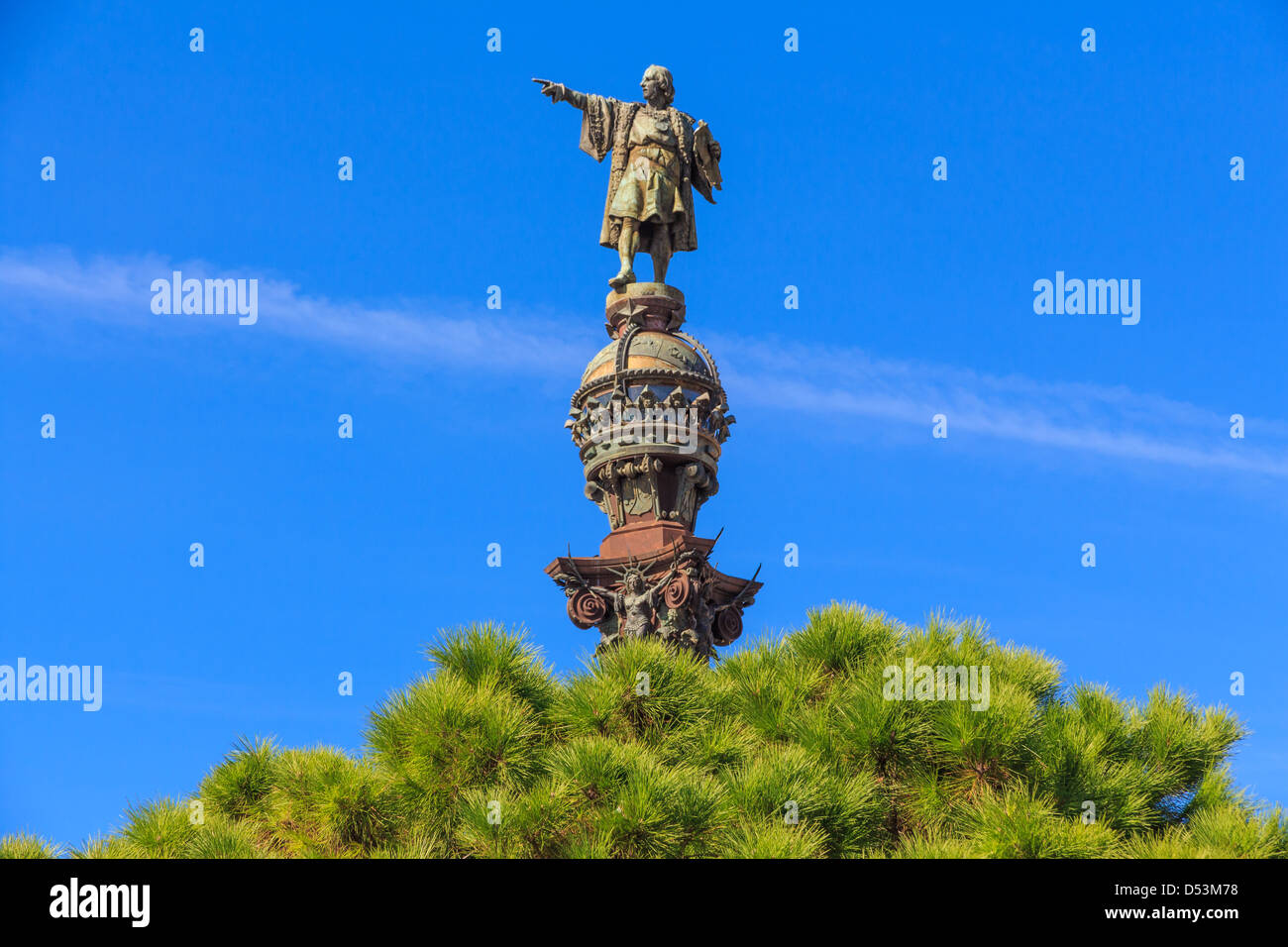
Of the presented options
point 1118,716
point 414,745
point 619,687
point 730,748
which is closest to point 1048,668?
point 1118,716

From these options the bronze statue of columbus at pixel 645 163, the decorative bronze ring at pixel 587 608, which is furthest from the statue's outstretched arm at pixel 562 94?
the decorative bronze ring at pixel 587 608

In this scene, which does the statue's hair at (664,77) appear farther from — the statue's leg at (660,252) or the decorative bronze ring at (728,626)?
the decorative bronze ring at (728,626)

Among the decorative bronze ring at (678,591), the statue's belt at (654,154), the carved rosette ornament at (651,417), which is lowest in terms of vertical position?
the decorative bronze ring at (678,591)

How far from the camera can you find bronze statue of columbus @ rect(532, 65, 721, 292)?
2005cm

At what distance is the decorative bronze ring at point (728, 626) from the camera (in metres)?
18.3

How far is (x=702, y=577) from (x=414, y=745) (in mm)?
5639

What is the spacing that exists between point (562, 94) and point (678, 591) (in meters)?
7.14

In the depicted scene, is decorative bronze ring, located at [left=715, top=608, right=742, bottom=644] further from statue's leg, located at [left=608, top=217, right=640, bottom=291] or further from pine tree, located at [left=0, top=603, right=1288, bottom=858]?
statue's leg, located at [left=608, top=217, right=640, bottom=291]

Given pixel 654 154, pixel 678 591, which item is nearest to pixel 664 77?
pixel 654 154

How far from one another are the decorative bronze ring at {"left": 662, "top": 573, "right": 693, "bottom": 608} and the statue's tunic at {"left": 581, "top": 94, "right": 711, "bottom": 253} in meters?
5.18

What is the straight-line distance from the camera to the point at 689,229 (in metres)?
20.4

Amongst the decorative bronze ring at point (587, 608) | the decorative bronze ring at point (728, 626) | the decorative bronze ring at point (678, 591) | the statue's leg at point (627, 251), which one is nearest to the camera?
the decorative bronze ring at point (678, 591)
